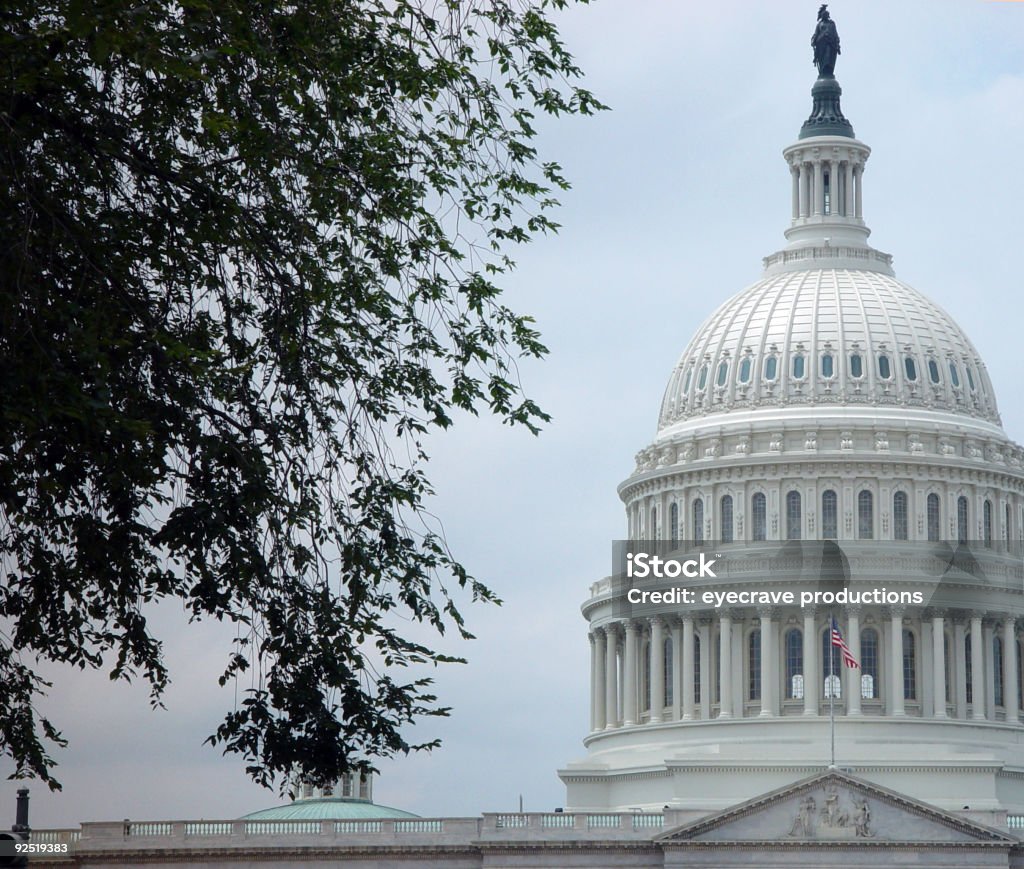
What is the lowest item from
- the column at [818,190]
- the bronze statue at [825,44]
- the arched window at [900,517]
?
the arched window at [900,517]

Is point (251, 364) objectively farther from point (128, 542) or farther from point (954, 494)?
point (954, 494)

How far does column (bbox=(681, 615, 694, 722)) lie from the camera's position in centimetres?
15975

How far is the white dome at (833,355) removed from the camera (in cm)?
16600

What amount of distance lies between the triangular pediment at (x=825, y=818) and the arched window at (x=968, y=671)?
27117mm

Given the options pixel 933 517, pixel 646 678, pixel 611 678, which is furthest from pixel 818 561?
pixel 611 678

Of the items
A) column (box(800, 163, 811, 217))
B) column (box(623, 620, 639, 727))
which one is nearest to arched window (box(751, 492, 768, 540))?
column (box(623, 620, 639, 727))

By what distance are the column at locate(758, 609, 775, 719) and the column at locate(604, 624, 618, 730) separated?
1187 centimetres

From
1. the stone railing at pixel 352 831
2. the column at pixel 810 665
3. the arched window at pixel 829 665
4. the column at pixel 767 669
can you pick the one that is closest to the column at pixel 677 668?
the column at pixel 767 669

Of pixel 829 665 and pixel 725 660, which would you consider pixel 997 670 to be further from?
pixel 725 660

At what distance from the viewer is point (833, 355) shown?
16625 cm

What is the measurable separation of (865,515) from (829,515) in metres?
2.12

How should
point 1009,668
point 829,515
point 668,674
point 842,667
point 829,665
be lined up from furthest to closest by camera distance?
1. point 668,674
2. point 829,515
3. point 1009,668
4. point 829,665
5. point 842,667

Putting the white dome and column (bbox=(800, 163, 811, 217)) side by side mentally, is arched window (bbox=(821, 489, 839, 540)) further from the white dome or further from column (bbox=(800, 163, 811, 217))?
column (bbox=(800, 163, 811, 217))

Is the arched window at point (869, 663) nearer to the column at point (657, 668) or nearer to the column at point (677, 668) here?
the column at point (677, 668)
